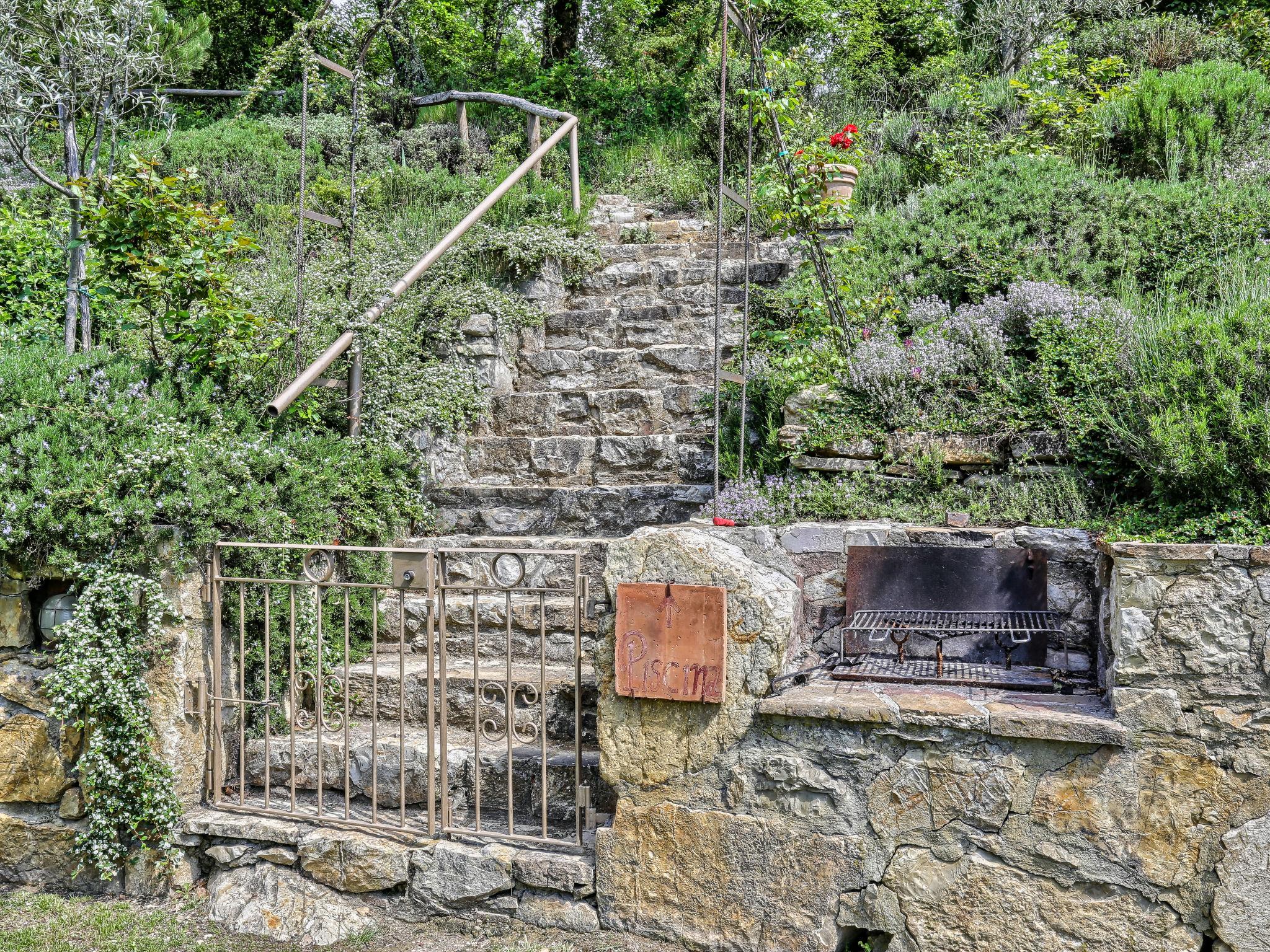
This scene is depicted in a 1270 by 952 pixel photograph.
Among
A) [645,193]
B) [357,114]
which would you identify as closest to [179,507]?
[357,114]

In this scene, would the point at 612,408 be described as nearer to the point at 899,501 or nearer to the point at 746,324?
the point at 746,324

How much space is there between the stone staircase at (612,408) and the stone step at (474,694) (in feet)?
3.51

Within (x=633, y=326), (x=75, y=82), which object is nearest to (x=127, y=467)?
(x=75, y=82)

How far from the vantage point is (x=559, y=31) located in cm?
1327

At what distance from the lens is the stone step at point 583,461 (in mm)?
5309

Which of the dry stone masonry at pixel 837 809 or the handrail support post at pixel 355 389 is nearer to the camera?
the dry stone masonry at pixel 837 809

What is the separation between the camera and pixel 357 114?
16.4 feet

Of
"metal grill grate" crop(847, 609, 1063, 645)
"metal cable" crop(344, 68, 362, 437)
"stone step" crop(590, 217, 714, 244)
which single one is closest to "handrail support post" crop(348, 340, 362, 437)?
"metal cable" crop(344, 68, 362, 437)

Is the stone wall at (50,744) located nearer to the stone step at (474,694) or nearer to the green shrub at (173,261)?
the stone step at (474,694)

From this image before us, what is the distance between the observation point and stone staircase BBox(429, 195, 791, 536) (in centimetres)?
507

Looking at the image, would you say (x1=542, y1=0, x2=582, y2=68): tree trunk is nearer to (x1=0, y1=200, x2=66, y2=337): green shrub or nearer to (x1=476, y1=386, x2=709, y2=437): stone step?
(x1=0, y1=200, x2=66, y2=337): green shrub

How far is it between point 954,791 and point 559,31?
12966mm

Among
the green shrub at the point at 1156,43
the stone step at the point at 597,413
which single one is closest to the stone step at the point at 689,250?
the stone step at the point at 597,413

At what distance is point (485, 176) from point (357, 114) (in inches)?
134
